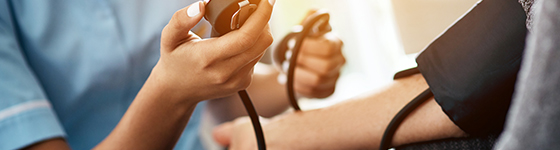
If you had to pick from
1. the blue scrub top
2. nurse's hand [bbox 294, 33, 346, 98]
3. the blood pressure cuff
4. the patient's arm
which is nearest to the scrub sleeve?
the blue scrub top

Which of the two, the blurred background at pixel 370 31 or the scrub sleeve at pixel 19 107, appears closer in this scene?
the scrub sleeve at pixel 19 107

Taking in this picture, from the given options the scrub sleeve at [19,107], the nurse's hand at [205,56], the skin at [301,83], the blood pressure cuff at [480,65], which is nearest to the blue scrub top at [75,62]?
the scrub sleeve at [19,107]

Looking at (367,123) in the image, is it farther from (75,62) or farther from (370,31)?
(370,31)

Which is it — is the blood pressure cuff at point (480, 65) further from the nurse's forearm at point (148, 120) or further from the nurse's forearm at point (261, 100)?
the nurse's forearm at point (261, 100)

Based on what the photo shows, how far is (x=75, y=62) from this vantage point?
0.42 m

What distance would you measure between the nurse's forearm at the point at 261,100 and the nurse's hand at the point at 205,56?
0.35 metres

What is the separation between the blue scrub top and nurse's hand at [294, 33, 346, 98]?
0.32 meters

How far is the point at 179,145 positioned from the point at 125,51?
0.18 meters

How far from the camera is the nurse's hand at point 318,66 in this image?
2.35 ft

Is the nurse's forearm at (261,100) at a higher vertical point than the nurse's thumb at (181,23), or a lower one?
lower

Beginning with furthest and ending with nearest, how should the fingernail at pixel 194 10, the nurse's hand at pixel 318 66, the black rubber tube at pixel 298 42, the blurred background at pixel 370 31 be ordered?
the blurred background at pixel 370 31 < the nurse's hand at pixel 318 66 < the black rubber tube at pixel 298 42 < the fingernail at pixel 194 10

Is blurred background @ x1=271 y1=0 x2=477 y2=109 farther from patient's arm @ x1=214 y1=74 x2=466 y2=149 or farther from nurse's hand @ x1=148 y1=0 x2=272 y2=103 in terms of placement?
→ nurse's hand @ x1=148 y1=0 x2=272 y2=103

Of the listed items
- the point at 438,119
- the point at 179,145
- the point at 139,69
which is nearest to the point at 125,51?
the point at 139,69

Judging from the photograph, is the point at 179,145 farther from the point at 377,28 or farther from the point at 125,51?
the point at 377,28
